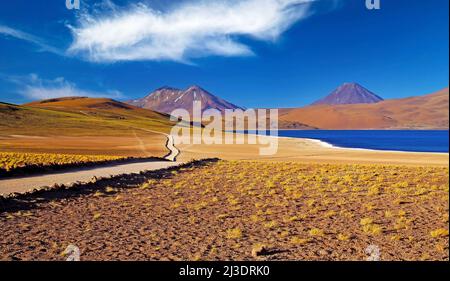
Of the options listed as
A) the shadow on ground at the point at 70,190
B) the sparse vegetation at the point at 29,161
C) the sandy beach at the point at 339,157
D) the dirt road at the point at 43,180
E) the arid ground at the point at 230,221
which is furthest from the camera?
the sandy beach at the point at 339,157

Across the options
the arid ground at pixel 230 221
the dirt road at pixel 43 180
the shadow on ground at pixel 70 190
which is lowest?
the arid ground at pixel 230 221

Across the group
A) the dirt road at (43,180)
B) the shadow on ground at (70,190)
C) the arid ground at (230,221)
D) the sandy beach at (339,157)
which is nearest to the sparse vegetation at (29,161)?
the dirt road at (43,180)

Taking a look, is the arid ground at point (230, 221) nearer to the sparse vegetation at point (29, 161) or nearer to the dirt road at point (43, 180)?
the dirt road at point (43, 180)

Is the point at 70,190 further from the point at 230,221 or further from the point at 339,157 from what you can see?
the point at 339,157

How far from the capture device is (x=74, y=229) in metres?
10.7

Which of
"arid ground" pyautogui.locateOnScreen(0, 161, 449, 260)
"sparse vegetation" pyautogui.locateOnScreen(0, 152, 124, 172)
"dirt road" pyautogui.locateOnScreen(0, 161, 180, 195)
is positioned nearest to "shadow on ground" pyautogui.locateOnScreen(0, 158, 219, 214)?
"arid ground" pyautogui.locateOnScreen(0, 161, 449, 260)

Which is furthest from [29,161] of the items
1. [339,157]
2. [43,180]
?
[339,157]

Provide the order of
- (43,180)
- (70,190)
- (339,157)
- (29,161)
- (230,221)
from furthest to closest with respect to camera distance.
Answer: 1. (339,157)
2. (29,161)
3. (43,180)
4. (70,190)
5. (230,221)

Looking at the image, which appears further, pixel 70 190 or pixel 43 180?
pixel 43 180

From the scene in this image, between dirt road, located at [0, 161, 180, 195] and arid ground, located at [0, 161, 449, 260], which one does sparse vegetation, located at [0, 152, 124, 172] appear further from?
arid ground, located at [0, 161, 449, 260]
